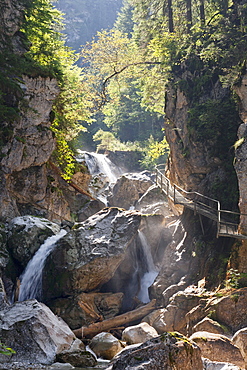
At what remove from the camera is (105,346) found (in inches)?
439

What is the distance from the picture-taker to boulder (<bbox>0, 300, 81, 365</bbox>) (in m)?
9.62

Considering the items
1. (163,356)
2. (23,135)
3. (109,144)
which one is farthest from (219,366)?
(109,144)

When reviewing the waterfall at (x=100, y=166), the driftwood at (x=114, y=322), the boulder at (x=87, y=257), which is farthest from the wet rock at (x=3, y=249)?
the waterfall at (x=100, y=166)

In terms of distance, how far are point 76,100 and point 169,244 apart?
435 inches

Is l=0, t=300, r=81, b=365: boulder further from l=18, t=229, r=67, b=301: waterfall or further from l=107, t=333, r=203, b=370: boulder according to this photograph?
l=107, t=333, r=203, b=370: boulder

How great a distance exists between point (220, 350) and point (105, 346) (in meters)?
3.90

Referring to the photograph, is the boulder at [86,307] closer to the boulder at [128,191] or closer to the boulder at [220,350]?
the boulder at [220,350]

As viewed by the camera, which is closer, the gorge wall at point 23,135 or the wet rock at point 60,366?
the wet rock at point 60,366

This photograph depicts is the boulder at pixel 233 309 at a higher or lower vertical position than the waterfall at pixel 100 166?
lower

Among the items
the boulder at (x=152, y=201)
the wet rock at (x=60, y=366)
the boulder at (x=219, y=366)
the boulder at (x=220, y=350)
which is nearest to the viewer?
the boulder at (x=219, y=366)

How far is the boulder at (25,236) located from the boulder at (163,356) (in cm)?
1078

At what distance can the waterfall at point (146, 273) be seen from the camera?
16672 millimetres

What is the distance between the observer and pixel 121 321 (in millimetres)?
14172

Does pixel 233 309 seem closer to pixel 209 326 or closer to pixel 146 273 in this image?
pixel 209 326
